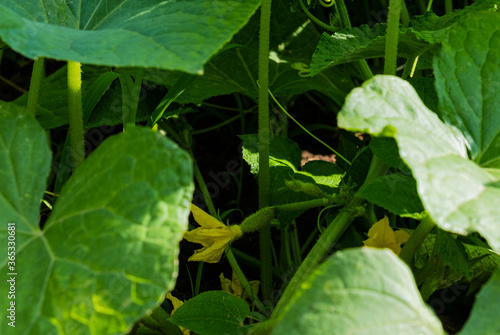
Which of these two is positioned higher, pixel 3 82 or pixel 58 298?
pixel 58 298

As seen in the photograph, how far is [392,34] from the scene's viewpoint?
1211mm

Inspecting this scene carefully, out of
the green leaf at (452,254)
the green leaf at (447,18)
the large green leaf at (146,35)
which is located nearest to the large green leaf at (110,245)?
the large green leaf at (146,35)

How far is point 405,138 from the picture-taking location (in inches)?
36.4

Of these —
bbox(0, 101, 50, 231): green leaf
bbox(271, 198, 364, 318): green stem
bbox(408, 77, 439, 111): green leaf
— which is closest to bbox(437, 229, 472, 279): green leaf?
bbox(271, 198, 364, 318): green stem

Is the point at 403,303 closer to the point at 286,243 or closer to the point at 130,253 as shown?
the point at 130,253

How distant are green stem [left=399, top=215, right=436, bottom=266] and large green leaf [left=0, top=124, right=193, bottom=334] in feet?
1.68

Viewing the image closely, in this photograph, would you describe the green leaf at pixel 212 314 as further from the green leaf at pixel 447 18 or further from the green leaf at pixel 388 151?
the green leaf at pixel 447 18

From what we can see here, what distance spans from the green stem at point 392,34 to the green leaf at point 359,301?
57 cm

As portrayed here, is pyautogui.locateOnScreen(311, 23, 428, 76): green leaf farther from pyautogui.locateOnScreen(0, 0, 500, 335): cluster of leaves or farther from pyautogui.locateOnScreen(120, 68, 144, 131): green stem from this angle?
pyautogui.locateOnScreen(120, 68, 144, 131): green stem

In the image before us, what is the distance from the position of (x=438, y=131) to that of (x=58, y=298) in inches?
27.3

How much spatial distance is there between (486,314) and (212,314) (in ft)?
1.84

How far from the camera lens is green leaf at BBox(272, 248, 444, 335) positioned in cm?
74

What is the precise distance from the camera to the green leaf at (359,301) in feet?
2.44

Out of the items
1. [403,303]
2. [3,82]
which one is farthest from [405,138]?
[3,82]
